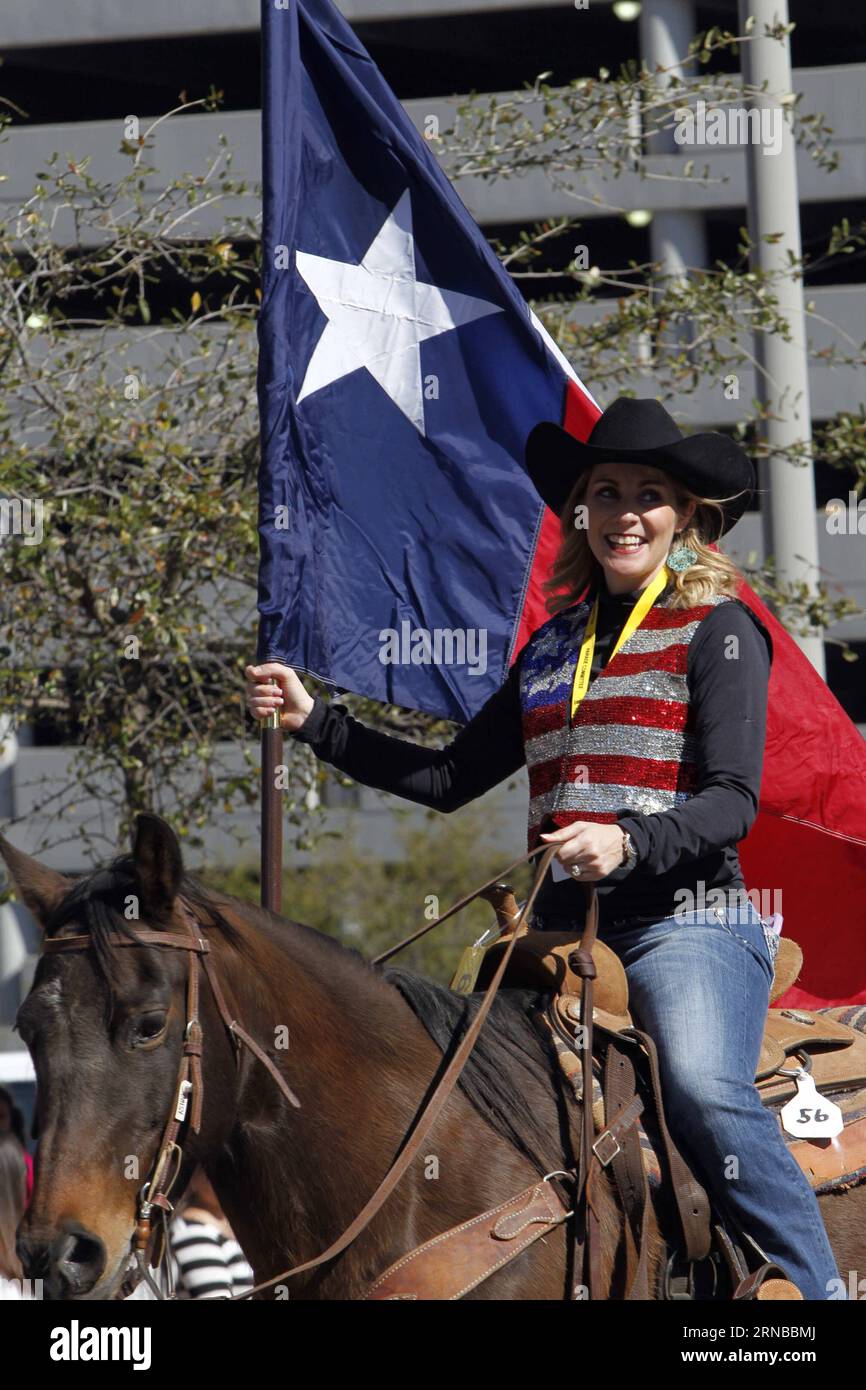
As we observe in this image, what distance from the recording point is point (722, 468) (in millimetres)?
3828

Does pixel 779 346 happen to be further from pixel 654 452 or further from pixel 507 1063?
pixel 507 1063

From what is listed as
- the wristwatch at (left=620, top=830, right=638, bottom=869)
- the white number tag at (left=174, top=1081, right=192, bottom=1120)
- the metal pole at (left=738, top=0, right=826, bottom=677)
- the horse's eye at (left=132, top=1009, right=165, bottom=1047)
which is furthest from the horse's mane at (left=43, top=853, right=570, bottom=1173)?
the metal pole at (left=738, top=0, right=826, bottom=677)

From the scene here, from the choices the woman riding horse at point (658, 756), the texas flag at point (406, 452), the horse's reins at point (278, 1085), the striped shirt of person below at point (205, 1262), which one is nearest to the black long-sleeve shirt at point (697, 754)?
the woman riding horse at point (658, 756)

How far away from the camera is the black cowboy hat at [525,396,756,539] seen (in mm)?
3814

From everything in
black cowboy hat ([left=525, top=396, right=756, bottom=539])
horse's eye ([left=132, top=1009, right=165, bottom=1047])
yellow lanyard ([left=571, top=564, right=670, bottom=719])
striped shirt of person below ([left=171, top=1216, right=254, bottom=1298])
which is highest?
black cowboy hat ([left=525, top=396, right=756, bottom=539])

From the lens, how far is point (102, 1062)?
2.90 meters

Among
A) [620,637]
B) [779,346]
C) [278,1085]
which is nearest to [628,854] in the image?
[620,637]

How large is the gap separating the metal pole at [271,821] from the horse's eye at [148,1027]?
112 centimetres

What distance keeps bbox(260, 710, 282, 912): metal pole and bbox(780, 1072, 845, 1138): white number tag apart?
134cm

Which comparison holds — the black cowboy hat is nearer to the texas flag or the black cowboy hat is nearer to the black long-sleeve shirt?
the black long-sleeve shirt

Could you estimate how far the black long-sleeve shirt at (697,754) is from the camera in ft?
11.1

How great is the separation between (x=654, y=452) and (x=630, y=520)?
6.7 inches

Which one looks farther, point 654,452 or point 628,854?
point 654,452
